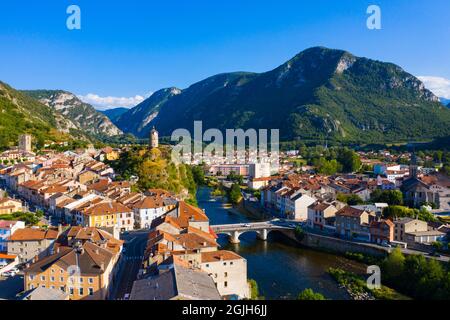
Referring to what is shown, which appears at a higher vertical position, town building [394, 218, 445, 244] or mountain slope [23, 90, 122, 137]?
mountain slope [23, 90, 122, 137]

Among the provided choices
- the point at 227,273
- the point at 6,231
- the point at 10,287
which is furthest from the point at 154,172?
the point at 227,273

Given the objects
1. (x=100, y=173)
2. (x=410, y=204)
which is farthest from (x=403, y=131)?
(x=100, y=173)

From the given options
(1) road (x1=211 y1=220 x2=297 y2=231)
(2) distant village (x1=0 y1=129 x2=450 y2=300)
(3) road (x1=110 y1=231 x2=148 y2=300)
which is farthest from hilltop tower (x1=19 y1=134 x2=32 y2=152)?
(1) road (x1=211 y1=220 x2=297 y2=231)

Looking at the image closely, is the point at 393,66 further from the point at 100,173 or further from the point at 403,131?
the point at 100,173

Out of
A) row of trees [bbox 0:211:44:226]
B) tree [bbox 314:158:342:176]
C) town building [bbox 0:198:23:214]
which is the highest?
tree [bbox 314:158:342:176]

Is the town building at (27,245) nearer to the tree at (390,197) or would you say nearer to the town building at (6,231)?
the town building at (6,231)

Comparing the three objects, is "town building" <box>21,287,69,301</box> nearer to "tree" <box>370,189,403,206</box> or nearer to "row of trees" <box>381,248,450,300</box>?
"row of trees" <box>381,248,450,300</box>
